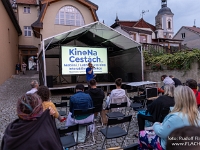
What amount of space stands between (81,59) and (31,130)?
9426 mm

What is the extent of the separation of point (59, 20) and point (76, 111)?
495 inches

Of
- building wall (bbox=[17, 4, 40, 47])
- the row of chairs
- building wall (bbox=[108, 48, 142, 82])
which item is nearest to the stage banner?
building wall (bbox=[108, 48, 142, 82])

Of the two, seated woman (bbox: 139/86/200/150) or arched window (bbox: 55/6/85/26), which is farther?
arched window (bbox: 55/6/85/26)

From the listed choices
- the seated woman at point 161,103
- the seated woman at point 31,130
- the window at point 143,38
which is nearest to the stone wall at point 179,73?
the seated woman at point 161,103

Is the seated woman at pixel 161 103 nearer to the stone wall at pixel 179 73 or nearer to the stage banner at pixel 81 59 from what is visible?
the stone wall at pixel 179 73

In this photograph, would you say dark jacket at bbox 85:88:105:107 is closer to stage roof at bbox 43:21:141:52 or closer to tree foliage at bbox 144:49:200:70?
stage roof at bbox 43:21:141:52

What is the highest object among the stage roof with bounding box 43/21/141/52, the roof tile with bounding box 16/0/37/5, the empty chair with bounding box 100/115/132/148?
the roof tile with bounding box 16/0/37/5

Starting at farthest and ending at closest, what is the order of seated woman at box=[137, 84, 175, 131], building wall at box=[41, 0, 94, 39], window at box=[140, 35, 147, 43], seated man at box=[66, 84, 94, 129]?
window at box=[140, 35, 147, 43] < building wall at box=[41, 0, 94, 39] < seated man at box=[66, 84, 94, 129] < seated woman at box=[137, 84, 175, 131]

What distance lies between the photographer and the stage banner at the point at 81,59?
411 inches

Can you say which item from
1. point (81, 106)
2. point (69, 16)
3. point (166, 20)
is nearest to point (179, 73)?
point (81, 106)

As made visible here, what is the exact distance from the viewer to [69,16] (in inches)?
583

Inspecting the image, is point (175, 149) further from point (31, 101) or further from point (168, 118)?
point (168, 118)

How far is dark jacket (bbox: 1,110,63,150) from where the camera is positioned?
1542mm

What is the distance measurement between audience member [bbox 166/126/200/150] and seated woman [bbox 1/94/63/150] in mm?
1173
